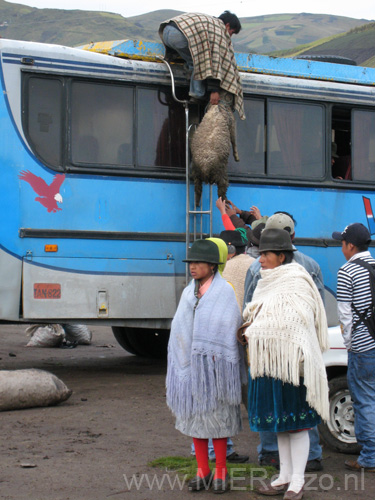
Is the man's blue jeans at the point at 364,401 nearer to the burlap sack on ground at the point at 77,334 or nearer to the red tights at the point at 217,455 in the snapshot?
the red tights at the point at 217,455

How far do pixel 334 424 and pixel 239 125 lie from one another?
4.22 meters

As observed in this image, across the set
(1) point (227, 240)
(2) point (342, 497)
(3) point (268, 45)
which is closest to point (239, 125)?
(1) point (227, 240)

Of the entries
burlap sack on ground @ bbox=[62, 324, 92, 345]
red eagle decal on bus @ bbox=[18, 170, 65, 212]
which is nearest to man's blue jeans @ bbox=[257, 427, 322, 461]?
red eagle decal on bus @ bbox=[18, 170, 65, 212]

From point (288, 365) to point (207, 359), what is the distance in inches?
22.0

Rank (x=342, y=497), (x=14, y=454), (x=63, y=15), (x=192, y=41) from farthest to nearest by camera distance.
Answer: (x=63, y=15), (x=192, y=41), (x=14, y=454), (x=342, y=497)

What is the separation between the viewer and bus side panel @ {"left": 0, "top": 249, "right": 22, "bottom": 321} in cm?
828

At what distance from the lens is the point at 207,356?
5289 mm

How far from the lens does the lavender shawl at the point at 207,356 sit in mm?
5285

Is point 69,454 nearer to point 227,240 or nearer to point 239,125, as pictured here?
point 227,240

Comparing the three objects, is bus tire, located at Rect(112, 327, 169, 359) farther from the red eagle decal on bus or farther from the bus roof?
the bus roof

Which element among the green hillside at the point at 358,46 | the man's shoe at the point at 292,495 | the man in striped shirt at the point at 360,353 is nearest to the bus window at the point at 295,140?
the man in striped shirt at the point at 360,353

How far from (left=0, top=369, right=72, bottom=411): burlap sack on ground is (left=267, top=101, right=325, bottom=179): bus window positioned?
12.0 ft

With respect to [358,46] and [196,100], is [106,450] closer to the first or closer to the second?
[196,100]

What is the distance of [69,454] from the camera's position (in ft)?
20.2
